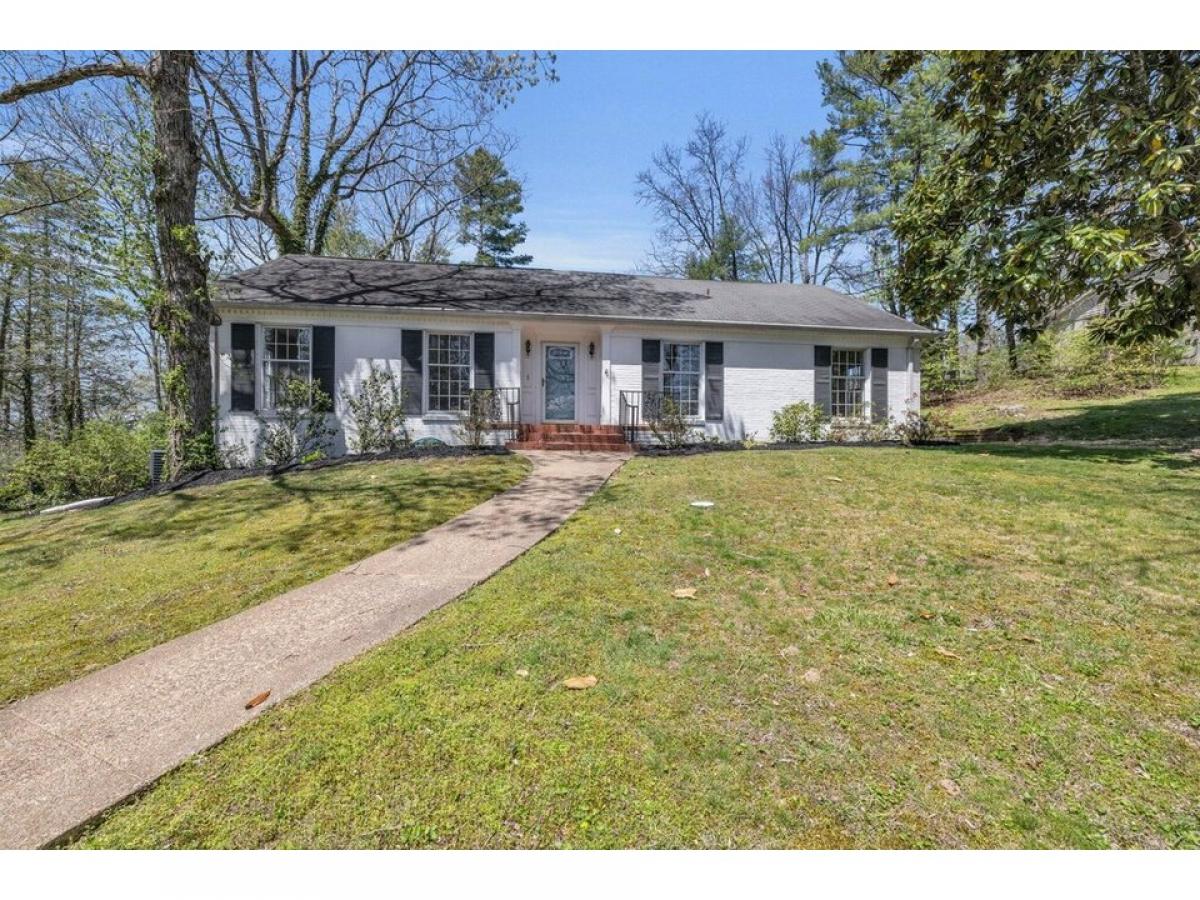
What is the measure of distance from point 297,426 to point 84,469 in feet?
12.3

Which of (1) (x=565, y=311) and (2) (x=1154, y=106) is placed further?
(1) (x=565, y=311)

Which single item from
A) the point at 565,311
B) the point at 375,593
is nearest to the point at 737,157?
the point at 565,311

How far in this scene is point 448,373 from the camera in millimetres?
10898

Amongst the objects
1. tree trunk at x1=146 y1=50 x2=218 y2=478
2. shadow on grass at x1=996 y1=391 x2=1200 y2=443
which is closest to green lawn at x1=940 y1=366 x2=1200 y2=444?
shadow on grass at x1=996 y1=391 x2=1200 y2=443

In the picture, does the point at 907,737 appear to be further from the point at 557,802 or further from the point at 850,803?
the point at 557,802

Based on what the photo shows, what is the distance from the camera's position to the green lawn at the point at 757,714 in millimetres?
1656

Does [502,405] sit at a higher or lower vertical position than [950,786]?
higher

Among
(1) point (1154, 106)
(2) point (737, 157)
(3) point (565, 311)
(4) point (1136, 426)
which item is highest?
(2) point (737, 157)

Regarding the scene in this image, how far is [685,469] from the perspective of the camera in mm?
7461

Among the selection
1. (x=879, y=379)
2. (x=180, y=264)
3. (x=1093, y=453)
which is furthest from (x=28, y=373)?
(x=1093, y=453)

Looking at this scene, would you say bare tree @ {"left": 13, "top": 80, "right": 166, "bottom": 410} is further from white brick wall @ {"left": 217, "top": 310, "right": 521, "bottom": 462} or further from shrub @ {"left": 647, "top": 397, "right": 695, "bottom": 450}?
shrub @ {"left": 647, "top": 397, "right": 695, "bottom": 450}

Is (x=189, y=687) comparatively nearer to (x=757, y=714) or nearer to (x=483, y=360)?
(x=757, y=714)

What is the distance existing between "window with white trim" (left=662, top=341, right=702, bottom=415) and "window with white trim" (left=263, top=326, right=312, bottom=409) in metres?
7.44
